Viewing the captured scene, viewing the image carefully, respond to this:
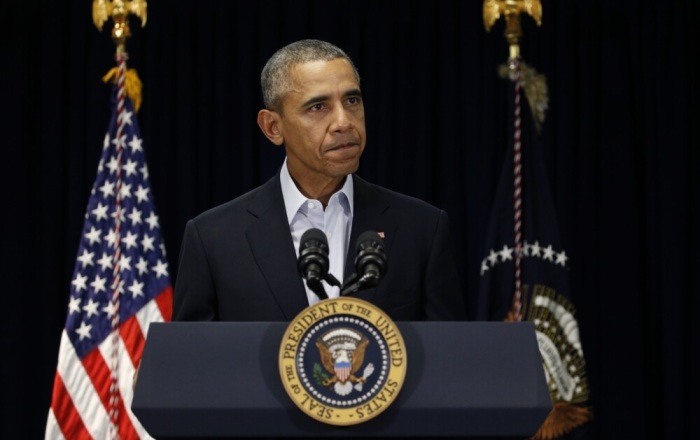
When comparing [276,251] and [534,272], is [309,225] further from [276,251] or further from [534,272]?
[534,272]

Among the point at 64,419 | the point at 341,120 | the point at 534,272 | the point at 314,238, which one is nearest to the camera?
the point at 314,238

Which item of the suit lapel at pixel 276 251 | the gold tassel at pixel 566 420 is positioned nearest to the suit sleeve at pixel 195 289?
the suit lapel at pixel 276 251

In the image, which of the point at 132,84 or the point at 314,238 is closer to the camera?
the point at 314,238

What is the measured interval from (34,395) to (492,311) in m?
2.30

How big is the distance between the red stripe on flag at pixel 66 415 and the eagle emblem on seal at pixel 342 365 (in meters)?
3.08

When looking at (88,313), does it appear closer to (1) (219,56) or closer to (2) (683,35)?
(1) (219,56)

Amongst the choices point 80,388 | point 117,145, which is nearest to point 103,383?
point 80,388

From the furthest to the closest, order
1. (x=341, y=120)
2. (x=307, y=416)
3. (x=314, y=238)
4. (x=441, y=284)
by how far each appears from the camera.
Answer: (x=441, y=284) < (x=341, y=120) < (x=314, y=238) < (x=307, y=416)

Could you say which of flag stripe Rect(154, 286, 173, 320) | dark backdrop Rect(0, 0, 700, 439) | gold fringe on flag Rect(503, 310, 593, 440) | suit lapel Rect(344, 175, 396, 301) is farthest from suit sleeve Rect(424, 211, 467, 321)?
dark backdrop Rect(0, 0, 700, 439)

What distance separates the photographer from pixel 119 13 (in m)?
4.99

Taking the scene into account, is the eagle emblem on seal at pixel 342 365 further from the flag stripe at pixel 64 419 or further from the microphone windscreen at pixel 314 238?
the flag stripe at pixel 64 419

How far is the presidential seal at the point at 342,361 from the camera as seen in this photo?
6.51 ft

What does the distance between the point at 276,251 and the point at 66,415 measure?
2.56m

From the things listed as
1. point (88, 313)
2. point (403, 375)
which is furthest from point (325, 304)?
point (88, 313)
